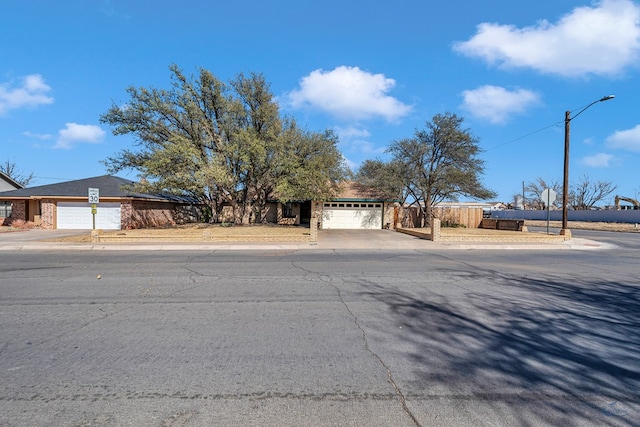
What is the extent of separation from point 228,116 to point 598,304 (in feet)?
73.1

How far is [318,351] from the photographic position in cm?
454

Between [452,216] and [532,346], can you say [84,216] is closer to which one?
[452,216]

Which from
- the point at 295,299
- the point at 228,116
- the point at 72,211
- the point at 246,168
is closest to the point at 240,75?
the point at 228,116

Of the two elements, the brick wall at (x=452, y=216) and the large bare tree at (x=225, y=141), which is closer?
the large bare tree at (x=225, y=141)

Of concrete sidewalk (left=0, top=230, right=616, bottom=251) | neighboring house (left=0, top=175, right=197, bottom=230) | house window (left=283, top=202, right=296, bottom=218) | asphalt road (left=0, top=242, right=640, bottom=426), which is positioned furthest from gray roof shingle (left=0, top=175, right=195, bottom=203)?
asphalt road (left=0, top=242, right=640, bottom=426)

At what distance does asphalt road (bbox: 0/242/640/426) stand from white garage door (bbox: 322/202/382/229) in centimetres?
2119

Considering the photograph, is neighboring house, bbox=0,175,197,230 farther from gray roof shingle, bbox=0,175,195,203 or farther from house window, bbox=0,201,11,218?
house window, bbox=0,201,11,218

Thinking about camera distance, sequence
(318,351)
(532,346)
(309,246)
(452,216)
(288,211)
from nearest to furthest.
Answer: (318,351) < (532,346) < (309,246) < (288,211) < (452,216)

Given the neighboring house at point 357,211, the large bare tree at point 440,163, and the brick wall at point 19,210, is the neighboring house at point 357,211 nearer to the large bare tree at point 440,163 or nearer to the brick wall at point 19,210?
the large bare tree at point 440,163

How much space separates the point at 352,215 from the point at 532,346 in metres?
26.1

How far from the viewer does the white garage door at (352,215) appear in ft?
100

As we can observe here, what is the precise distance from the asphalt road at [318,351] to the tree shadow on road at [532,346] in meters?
0.03

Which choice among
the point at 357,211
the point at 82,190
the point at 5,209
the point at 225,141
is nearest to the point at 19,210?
the point at 5,209

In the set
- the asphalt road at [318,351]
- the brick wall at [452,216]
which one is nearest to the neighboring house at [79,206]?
the asphalt road at [318,351]
